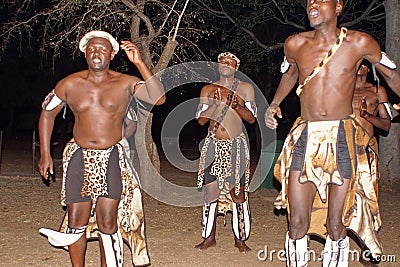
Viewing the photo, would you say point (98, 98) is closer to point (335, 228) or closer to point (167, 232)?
point (335, 228)

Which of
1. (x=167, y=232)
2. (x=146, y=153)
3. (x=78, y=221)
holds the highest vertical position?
(x=78, y=221)

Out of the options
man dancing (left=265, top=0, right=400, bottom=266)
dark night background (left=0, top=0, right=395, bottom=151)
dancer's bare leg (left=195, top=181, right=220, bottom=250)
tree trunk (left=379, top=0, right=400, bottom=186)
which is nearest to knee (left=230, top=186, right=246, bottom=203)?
dancer's bare leg (left=195, top=181, right=220, bottom=250)

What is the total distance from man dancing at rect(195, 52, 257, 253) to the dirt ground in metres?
0.33

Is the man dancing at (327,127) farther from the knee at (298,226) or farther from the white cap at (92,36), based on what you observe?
the white cap at (92,36)

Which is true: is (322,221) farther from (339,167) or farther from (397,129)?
(397,129)

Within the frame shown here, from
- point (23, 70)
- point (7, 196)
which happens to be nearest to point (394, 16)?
point (7, 196)

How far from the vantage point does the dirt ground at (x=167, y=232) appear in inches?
237

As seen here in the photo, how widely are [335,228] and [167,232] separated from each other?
9.76 ft

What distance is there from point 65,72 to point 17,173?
36.8 feet

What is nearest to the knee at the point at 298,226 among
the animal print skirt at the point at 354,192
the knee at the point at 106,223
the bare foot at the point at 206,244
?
the animal print skirt at the point at 354,192

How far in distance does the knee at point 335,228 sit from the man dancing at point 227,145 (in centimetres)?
169

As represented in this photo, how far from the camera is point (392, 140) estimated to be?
11.6 metres

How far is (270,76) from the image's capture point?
1942cm

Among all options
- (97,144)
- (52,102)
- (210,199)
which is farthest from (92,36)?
(210,199)
